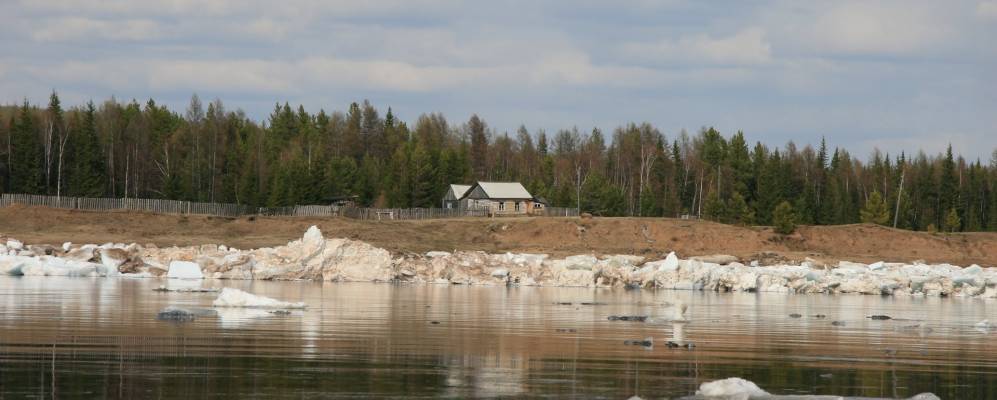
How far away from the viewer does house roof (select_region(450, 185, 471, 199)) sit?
125 meters

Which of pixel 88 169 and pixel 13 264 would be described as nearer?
pixel 13 264

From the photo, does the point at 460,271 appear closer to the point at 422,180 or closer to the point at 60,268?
the point at 60,268

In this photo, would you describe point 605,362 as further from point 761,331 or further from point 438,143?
point 438,143

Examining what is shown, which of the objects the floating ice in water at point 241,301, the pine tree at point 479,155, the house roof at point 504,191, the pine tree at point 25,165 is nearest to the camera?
the floating ice in water at point 241,301

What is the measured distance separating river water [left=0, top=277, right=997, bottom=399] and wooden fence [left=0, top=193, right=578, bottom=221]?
66.9m

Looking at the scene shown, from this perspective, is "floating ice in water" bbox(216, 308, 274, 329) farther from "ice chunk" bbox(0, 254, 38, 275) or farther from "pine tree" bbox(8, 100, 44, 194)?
"pine tree" bbox(8, 100, 44, 194)

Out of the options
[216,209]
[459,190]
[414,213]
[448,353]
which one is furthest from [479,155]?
[448,353]

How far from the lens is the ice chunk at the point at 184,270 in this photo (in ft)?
187

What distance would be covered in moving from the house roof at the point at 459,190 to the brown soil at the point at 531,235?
24118mm

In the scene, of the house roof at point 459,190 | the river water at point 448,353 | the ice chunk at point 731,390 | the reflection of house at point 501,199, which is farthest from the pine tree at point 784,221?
the ice chunk at point 731,390

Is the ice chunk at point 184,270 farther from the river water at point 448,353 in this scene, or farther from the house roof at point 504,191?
the house roof at point 504,191

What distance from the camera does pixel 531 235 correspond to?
9506 cm

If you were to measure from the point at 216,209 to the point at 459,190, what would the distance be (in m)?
29.1

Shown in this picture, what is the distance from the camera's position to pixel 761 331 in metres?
28.8
